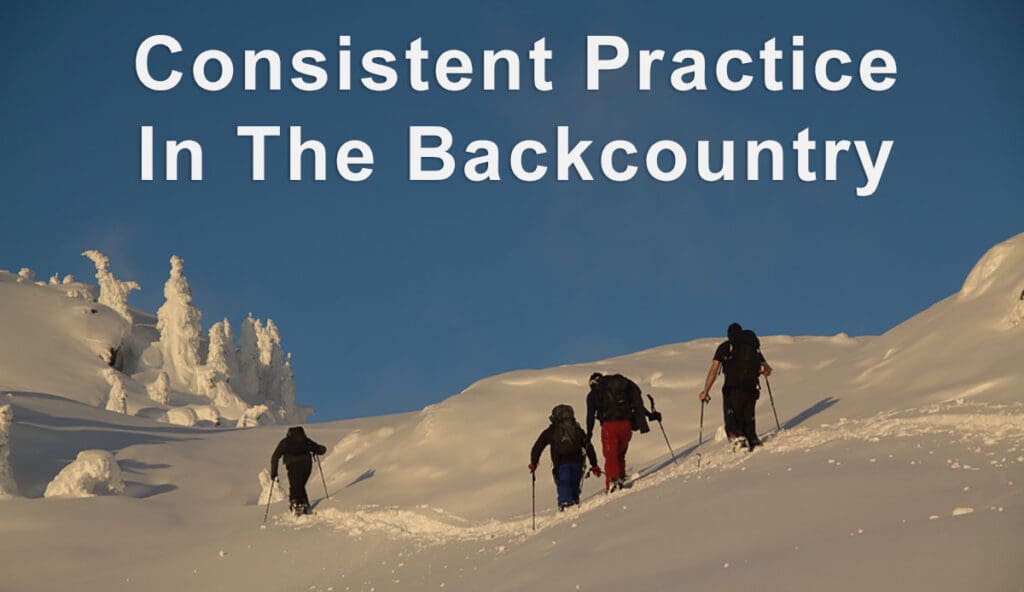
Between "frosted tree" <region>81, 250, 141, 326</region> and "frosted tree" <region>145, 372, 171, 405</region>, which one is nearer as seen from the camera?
"frosted tree" <region>145, 372, 171, 405</region>

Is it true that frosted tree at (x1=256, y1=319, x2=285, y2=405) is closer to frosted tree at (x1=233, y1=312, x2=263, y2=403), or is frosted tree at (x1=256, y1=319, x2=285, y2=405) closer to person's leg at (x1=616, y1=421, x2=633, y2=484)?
frosted tree at (x1=233, y1=312, x2=263, y2=403)

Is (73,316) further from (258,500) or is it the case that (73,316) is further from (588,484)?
(588,484)

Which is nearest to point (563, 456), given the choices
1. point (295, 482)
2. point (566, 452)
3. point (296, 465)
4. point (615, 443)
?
point (566, 452)

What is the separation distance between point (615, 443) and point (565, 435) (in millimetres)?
724

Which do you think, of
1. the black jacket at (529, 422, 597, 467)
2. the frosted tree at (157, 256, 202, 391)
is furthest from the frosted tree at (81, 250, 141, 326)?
the black jacket at (529, 422, 597, 467)

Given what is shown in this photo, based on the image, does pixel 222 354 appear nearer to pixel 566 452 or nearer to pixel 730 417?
pixel 566 452

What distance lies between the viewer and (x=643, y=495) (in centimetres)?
1304

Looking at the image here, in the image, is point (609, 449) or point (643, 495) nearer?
point (643, 495)

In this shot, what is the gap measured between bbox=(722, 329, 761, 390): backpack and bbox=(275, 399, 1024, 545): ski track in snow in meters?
0.90

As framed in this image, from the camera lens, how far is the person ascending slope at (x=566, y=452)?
14.6 m

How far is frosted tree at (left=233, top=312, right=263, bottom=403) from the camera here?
94.1 m

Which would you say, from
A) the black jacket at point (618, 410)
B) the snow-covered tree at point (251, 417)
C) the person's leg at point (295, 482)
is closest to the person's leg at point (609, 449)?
the black jacket at point (618, 410)

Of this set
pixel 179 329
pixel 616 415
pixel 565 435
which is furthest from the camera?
pixel 179 329

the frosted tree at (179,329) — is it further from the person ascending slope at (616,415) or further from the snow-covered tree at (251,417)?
the person ascending slope at (616,415)
